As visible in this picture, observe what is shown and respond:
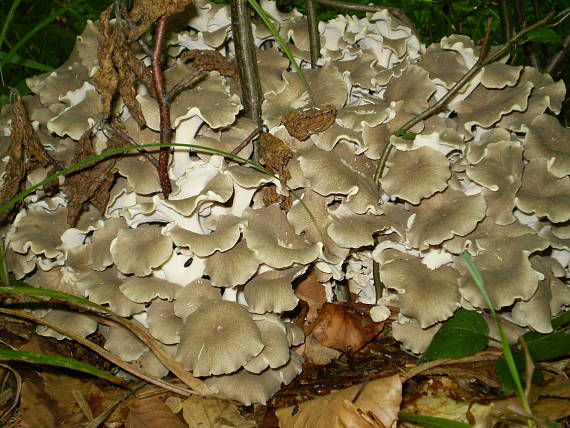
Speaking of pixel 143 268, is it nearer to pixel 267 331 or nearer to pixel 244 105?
pixel 267 331

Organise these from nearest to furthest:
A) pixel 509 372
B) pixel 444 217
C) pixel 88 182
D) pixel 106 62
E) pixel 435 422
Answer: pixel 435 422, pixel 509 372, pixel 106 62, pixel 444 217, pixel 88 182

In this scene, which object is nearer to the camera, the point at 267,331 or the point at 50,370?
the point at 267,331

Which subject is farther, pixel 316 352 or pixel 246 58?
pixel 316 352

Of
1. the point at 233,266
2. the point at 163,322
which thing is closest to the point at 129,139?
the point at 233,266

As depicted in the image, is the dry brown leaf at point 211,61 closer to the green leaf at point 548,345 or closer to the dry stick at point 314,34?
the dry stick at point 314,34

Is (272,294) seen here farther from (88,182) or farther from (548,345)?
(548,345)

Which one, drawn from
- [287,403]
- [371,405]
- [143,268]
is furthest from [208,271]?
[371,405]

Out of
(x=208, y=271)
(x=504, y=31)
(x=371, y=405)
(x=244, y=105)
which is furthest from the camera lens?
(x=504, y=31)
